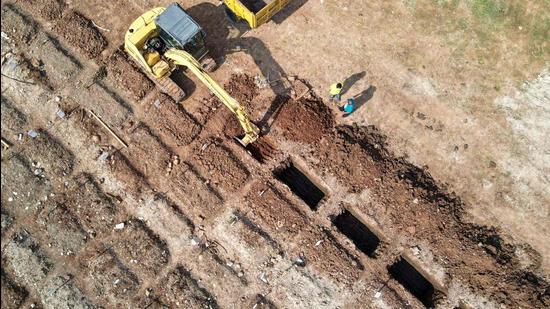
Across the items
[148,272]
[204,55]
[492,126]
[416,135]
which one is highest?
[492,126]

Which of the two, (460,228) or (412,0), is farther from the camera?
(412,0)

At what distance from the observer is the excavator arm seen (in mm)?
13297

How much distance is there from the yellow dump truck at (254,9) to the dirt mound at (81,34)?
5019 millimetres

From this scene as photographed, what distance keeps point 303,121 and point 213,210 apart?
439 cm

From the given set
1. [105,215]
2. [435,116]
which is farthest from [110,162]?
[435,116]

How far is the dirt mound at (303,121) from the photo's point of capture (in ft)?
49.5

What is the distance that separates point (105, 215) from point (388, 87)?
10941 millimetres

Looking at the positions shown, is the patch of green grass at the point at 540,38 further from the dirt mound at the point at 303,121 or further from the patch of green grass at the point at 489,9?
the dirt mound at the point at 303,121

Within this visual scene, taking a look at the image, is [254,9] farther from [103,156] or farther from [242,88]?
[103,156]

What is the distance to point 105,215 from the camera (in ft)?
48.9

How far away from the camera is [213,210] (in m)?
14.8

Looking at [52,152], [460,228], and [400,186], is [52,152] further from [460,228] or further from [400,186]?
[460,228]

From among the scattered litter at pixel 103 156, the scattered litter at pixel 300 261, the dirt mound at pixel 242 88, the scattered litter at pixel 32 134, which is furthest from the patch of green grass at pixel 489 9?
the scattered litter at pixel 32 134

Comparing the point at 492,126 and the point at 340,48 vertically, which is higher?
the point at 492,126
